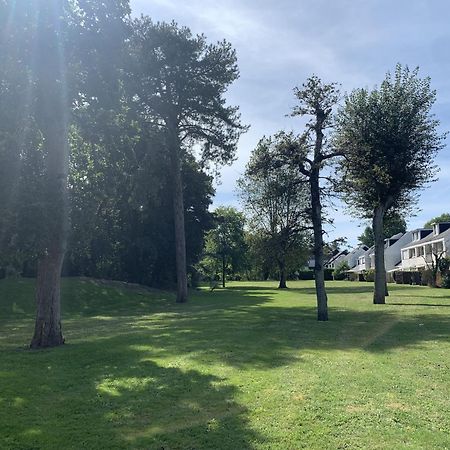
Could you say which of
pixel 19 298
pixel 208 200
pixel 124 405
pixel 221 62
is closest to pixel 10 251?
pixel 124 405

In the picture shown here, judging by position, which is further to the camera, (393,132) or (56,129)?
(393,132)

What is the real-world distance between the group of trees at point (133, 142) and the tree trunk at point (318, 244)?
0.05 metres

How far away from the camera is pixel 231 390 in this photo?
26.6ft

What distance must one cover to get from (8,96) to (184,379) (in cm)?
797

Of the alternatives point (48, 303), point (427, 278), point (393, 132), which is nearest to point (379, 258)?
point (393, 132)

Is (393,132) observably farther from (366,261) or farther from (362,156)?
(366,261)

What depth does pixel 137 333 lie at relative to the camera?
1623 cm

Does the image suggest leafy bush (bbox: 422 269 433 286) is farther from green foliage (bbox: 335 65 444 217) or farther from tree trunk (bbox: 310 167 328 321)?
tree trunk (bbox: 310 167 328 321)

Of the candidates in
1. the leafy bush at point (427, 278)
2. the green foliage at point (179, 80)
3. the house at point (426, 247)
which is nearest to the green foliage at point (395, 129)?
the green foliage at point (179, 80)

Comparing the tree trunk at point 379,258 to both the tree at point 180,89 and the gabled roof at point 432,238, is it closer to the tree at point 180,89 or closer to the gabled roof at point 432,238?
the tree at point 180,89

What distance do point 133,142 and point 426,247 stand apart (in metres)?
58.2

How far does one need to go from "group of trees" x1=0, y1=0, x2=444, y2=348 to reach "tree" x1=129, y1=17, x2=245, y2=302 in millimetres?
88

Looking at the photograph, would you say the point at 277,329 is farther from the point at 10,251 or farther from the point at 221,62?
the point at 221,62

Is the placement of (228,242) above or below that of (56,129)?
above
